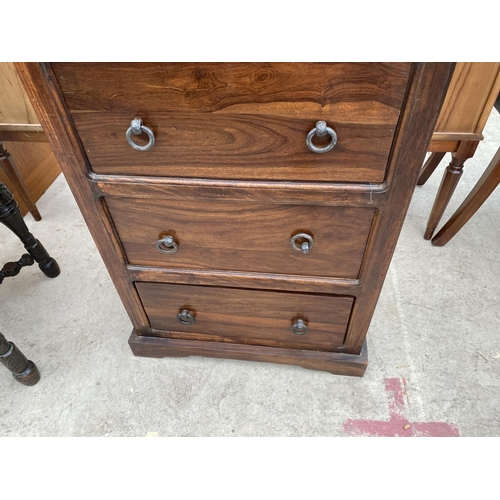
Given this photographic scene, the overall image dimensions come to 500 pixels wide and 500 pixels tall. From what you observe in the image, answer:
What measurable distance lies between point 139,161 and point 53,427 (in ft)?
2.53

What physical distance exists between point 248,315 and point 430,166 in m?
0.99

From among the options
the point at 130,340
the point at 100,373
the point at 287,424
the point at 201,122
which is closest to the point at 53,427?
the point at 100,373

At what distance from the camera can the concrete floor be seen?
3.39 ft

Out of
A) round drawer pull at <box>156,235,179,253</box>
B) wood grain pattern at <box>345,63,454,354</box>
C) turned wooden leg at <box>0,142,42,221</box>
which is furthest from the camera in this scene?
turned wooden leg at <box>0,142,42,221</box>

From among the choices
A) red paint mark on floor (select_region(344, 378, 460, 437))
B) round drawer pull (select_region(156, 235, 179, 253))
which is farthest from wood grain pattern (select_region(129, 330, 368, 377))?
round drawer pull (select_region(156, 235, 179, 253))

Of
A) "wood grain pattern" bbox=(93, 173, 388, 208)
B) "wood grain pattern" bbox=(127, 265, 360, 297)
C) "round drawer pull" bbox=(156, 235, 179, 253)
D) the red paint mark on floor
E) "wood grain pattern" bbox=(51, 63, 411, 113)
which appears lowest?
the red paint mark on floor

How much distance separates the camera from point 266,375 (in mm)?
1121

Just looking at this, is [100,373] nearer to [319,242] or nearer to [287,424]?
[287,424]

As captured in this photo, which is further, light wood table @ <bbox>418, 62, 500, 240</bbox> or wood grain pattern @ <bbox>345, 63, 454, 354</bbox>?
light wood table @ <bbox>418, 62, 500, 240</bbox>

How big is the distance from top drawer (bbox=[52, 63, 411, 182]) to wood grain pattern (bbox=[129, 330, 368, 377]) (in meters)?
0.55

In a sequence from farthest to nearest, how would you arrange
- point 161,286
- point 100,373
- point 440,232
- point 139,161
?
point 440,232
point 100,373
point 161,286
point 139,161

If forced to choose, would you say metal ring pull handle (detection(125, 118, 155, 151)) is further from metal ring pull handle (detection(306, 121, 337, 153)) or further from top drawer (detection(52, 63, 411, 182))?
metal ring pull handle (detection(306, 121, 337, 153))

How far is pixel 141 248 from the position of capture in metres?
0.83

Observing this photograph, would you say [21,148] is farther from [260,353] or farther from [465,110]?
[465,110]
